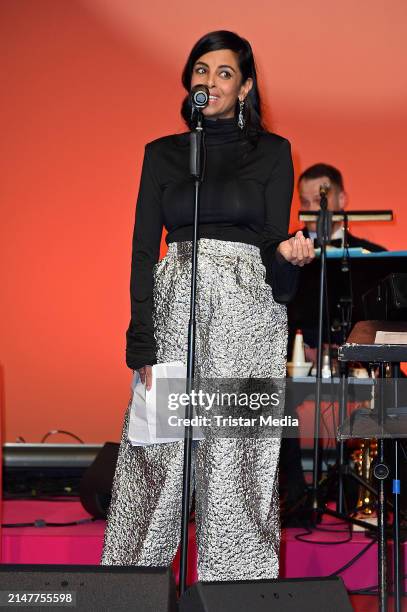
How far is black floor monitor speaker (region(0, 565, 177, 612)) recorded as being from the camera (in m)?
1.53

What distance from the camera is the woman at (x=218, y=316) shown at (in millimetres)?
2187

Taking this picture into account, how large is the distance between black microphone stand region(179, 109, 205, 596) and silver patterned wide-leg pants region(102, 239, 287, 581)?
149mm

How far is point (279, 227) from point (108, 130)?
272 cm

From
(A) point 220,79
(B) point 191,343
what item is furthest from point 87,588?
(A) point 220,79

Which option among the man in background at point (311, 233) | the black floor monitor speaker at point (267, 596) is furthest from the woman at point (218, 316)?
the man in background at point (311, 233)

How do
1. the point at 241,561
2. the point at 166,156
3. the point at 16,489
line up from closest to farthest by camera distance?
the point at 241,561, the point at 166,156, the point at 16,489

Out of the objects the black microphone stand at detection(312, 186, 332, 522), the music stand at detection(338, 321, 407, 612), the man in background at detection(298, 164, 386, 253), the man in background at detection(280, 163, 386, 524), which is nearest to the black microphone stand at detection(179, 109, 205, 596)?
the music stand at detection(338, 321, 407, 612)

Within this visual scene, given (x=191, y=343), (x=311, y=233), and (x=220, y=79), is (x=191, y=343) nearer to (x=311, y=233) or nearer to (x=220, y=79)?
(x=220, y=79)

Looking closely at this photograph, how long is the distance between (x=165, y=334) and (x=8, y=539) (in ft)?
4.05

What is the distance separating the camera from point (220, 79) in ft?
7.61

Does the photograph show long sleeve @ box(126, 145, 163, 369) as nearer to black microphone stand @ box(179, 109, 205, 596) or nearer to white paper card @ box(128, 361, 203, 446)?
white paper card @ box(128, 361, 203, 446)

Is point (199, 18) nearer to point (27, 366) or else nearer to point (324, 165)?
point (324, 165)

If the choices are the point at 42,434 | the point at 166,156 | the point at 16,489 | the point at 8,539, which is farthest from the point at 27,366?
the point at 166,156

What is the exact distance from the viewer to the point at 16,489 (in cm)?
421
